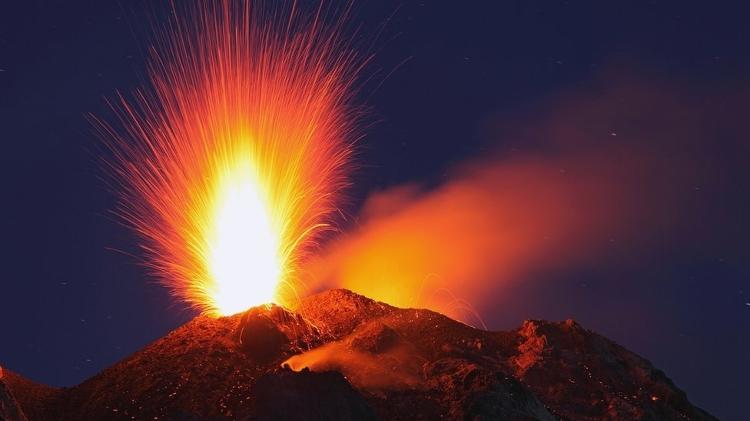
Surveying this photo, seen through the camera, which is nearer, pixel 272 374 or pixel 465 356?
pixel 272 374

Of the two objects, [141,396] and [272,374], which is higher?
[141,396]

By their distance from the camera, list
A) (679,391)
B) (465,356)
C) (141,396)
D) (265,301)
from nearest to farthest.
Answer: (141,396) → (465,356) → (679,391) → (265,301)

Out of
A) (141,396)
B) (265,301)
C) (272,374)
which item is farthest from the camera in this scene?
(265,301)

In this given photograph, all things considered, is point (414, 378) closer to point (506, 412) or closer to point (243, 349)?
point (506, 412)

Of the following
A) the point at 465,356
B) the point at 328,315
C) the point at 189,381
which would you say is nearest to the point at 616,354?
the point at 465,356

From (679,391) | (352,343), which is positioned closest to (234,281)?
(352,343)

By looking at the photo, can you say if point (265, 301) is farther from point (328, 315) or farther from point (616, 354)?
point (616, 354)

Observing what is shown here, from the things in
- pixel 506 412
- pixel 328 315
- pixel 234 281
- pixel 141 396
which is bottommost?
pixel 506 412
